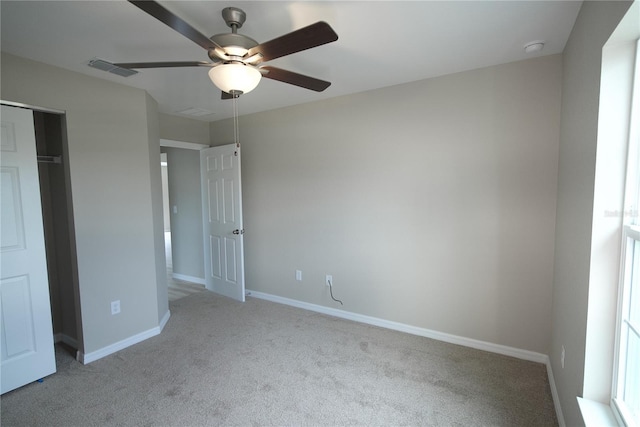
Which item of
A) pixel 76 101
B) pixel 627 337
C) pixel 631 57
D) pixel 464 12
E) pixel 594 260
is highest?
pixel 464 12

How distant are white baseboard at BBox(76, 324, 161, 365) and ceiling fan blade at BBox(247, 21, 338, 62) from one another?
2.82 m

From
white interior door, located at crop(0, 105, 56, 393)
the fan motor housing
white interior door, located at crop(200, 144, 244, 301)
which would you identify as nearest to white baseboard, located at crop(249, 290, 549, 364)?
white interior door, located at crop(200, 144, 244, 301)

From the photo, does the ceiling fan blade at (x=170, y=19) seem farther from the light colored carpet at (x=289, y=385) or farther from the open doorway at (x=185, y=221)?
the open doorway at (x=185, y=221)

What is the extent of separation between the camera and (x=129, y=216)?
2889 millimetres

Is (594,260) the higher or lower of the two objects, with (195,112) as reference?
lower

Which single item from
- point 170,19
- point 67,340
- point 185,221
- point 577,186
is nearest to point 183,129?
point 185,221

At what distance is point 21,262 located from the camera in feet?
7.48

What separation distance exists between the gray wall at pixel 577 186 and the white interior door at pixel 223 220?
3229mm

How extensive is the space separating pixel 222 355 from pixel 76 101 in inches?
97.9

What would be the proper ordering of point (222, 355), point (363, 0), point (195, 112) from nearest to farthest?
point (363, 0), point (222, 355), point (195, 112)

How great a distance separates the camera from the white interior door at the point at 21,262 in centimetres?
220

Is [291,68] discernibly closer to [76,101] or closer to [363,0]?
[363,0]

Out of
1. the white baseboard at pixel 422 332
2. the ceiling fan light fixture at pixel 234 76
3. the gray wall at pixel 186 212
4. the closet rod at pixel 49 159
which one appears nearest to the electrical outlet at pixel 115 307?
the closet rod at pixel 49 159

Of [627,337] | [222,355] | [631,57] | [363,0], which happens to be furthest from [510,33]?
[222,355]
